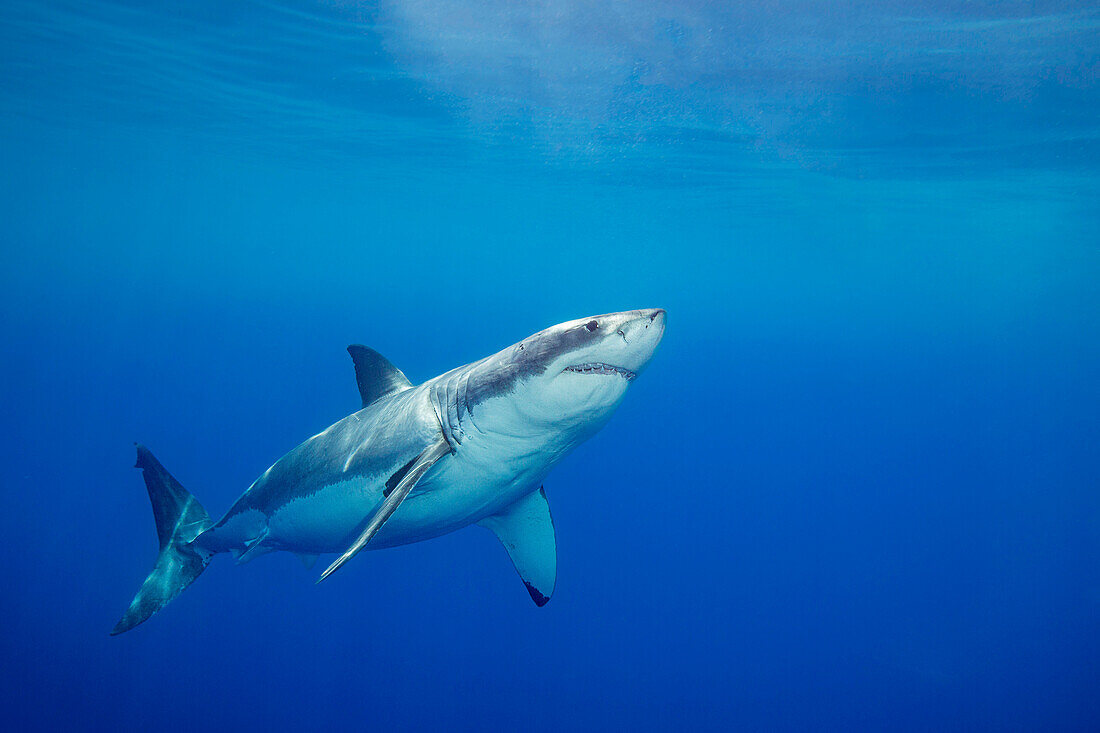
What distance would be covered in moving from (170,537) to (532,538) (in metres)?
3.56

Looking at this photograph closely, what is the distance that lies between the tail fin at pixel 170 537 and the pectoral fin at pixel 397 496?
314 centimetres

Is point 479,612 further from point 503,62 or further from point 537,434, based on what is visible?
point 503,62

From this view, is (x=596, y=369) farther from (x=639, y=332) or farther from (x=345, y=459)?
(x=345, y=459)

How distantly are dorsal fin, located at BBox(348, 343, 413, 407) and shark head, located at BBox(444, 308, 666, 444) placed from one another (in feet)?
5.57

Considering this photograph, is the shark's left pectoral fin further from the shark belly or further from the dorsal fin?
the dorsal fin

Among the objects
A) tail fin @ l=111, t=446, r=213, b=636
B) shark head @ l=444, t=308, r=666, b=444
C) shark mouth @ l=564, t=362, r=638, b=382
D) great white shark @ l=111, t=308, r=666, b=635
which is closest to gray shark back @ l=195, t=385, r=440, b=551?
great white shark @ l=111, t=308, r=666, b=635

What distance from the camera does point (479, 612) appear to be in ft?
45.9

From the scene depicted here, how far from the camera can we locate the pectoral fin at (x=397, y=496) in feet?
9.47

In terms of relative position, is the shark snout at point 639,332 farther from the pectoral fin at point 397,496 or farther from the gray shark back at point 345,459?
the gray shark back at point 345,459

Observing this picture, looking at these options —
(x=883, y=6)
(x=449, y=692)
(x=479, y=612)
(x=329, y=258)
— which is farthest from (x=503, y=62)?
(x=329, y=258)

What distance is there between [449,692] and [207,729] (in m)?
4.42

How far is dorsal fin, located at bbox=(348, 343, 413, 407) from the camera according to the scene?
5082mm

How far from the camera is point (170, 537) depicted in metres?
5.79

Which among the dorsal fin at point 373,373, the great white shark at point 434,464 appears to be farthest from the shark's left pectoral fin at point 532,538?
the dorsal fin at point 373,373
